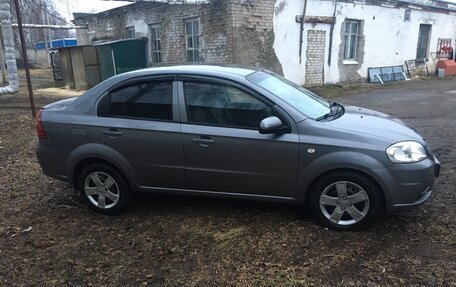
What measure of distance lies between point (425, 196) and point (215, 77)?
7.13ft

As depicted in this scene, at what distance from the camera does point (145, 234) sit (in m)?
3.70

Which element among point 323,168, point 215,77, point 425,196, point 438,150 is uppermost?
point 215,77

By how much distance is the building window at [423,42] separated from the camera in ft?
65.3

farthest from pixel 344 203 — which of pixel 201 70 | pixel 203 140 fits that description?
pixel 201 70

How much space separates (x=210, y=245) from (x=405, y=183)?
173 centimetres

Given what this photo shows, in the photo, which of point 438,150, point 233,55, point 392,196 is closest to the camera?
point 392,196

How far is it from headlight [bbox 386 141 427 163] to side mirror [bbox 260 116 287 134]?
931 mm

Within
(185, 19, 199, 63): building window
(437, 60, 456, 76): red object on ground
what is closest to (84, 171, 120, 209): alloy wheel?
(185, 19, 199, 63): building window

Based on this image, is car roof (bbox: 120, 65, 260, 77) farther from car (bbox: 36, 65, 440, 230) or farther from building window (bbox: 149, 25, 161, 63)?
building window (bbox: 149, 25, 161, 63)

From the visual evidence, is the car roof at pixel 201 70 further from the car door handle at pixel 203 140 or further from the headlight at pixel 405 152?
the headlight at pixel 405 152

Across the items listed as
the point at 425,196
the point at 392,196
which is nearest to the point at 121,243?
the point at 392,196

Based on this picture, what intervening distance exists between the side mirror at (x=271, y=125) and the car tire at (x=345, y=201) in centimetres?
60

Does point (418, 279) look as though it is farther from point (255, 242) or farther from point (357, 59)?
point (357, 59)

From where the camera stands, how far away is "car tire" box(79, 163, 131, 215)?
13.3 ft
